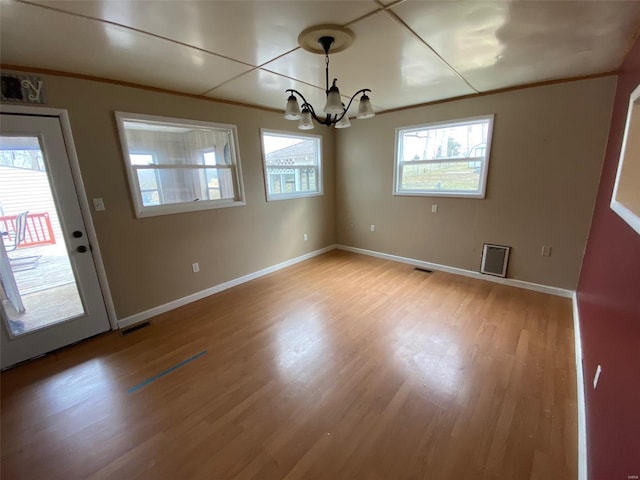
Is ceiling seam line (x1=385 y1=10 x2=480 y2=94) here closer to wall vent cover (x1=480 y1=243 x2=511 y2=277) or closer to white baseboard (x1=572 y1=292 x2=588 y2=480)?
wall vent cover (x1=480 y1=243 x2=511 y2=277)

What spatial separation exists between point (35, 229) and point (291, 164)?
3.08 meters

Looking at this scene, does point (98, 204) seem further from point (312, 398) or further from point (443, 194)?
point (443, 194)

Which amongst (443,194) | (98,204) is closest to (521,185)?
(443,194)

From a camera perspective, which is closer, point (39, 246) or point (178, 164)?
point (39, 246)

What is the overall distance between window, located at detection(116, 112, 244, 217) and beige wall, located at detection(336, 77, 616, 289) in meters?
2.31

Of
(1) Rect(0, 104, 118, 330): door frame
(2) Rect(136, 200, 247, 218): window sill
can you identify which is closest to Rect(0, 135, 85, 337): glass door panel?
(1) Rect(0, 104, 118, 330): door frame

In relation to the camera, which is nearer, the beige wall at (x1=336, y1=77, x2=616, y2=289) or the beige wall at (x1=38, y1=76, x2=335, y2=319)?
the beige wall at (x1=38, y1=76, x2=335, y2=319)

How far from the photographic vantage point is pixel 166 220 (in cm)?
301

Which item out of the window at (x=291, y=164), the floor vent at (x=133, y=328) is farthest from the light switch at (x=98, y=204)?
the window at (x=291, y=164)

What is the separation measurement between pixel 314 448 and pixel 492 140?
372 centimetres

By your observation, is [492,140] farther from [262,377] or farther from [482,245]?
[262,377]

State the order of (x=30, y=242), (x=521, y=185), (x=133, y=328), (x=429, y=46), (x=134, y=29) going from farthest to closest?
(x=521, y=185)
(x=133, y=328)
(x=30, y=242)
(x=429, y=46)
(x=134, y=29)

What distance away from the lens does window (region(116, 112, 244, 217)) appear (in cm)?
276

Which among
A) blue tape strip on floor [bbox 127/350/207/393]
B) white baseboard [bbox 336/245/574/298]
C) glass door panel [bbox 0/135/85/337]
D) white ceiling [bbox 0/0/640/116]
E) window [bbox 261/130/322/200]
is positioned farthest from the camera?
window [bbox 261/130/322/200]
